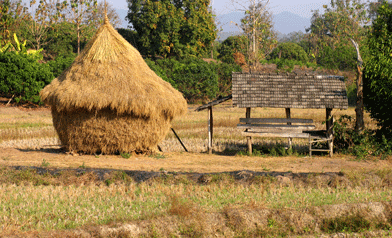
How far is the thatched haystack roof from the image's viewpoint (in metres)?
13.0

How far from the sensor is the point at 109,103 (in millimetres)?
12914

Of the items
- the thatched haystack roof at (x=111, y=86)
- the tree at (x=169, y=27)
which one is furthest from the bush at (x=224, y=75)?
the thatched haystack roof at (x=111, y=86)

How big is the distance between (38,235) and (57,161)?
751 cm

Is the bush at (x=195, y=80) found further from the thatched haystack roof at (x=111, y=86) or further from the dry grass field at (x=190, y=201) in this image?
the dry grass field at (x=190, y=201)

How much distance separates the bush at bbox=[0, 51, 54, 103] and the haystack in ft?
41.5

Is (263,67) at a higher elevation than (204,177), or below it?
higher

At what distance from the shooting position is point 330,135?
50.0 ft

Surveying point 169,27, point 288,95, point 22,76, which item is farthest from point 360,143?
point 169,27

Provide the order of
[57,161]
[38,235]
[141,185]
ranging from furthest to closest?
[57,161] < [141,185] < [38,235]

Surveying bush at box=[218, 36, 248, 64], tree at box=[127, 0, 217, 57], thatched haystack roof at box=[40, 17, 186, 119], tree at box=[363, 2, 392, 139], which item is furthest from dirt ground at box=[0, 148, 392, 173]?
bush at box=[218, 36, 248, 64]

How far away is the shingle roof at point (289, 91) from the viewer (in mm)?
15164

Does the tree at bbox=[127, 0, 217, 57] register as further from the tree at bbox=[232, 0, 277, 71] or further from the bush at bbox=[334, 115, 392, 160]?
the bush at bbox=[334, 115, 392, 160]

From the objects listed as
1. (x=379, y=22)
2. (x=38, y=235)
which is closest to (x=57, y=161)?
(x=38, y=235)

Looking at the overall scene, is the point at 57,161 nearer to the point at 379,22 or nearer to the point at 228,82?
the point at 379,22
